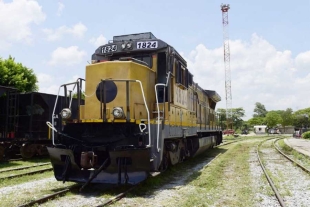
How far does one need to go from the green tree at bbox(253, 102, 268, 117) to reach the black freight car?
11695 centimetres

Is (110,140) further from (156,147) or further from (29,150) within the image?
(29,150)

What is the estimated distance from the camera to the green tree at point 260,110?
120875 mm

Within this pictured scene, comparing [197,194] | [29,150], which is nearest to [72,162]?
[197,194]

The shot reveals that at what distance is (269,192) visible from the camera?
6.30m

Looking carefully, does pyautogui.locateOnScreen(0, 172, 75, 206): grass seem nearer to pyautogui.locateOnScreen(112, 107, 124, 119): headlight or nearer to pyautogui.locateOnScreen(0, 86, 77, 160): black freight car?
pyautogui.locateOnScreen(112, 107, 124, 119): headlight

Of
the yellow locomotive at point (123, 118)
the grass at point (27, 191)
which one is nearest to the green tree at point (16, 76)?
the grass at point (27, 191)

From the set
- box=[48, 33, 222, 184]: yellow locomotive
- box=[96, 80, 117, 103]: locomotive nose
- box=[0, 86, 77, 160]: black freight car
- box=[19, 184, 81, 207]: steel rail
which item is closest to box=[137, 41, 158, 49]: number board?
box=[48, 33, 222, 184]: yellow locomotive

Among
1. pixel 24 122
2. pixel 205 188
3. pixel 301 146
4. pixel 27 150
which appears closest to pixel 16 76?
pixel 24 122

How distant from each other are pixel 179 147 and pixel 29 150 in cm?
727

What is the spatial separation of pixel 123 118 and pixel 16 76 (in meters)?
16.2

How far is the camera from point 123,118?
6152mm

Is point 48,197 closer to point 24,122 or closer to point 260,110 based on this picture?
point 24,122

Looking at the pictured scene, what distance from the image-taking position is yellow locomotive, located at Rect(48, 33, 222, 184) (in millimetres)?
5984

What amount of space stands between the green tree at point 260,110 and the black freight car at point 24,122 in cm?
11695
